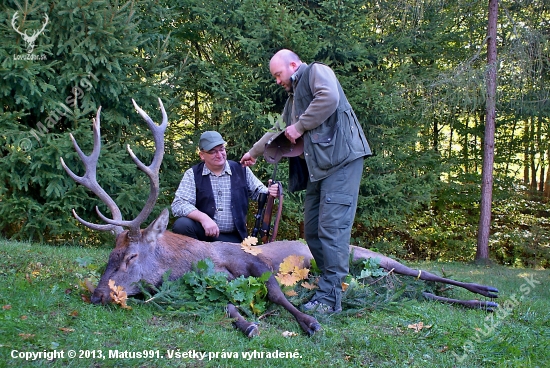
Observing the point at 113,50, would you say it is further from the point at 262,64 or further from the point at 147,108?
the point at 262,64

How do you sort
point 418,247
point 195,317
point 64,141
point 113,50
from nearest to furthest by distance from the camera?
point 195,317 → point 64,141 → point 113,50 → point 418,247

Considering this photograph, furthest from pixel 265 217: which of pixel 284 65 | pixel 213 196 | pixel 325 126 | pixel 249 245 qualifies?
pixel 284 65

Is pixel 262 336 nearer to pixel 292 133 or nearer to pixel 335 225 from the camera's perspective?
pixel 335 225

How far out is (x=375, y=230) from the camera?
1253 cm

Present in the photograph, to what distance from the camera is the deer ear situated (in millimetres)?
4654

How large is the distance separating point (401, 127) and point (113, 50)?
588 centimetres

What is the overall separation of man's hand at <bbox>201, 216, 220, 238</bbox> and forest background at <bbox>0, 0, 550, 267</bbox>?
340 cm

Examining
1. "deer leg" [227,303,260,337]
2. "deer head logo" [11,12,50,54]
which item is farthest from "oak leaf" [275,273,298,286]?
"deer head logo" [11,12,50,54]

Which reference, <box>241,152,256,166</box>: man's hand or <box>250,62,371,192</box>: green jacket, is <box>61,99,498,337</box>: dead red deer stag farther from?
<box>250,62,371,192</box>: green jacket

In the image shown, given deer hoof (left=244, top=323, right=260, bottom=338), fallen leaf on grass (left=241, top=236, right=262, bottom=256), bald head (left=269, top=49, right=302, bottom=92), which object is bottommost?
deer hoof (left=244, top=323, right=260, bottom=338)

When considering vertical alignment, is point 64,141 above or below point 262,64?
below

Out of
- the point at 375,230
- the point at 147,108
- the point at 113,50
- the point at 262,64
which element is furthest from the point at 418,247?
the point at 113,50

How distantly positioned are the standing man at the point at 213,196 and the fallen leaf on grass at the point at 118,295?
1370 mm

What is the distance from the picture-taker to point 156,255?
183 inches
